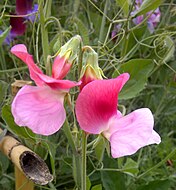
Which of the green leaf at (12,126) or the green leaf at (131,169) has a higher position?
the green leaf at (12,126)

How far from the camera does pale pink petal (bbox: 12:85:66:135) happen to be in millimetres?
549

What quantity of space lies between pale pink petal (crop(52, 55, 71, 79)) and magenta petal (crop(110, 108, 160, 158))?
8 cm

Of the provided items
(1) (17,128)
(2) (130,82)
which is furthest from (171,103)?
(1) (17,128)

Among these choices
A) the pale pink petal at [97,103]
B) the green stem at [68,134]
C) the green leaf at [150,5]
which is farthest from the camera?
the green leaf at [150,5]

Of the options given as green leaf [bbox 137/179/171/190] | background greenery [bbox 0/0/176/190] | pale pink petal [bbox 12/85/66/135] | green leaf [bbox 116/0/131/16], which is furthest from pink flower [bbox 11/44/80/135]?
green leaf [bbox 137/179/171/190]

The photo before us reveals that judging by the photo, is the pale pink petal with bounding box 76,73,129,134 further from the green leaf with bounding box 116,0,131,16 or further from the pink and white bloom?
the green leaf with bounding box 116,0,131,16

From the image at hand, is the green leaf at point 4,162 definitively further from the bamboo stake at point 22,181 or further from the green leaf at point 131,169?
the green leaf at point 131,169

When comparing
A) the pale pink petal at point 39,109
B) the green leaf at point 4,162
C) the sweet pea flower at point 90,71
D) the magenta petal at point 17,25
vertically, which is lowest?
the green leaf at point 4,162

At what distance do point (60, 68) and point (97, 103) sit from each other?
61mm

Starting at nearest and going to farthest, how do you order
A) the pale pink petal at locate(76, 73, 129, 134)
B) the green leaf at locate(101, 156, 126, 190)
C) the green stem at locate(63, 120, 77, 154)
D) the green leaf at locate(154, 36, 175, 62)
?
the pale pink petal at locate(76, 73, 129, 134) → the green stem at locate(63, 120, 77, 154) → the green leaf at locate(101, 156, 126, 190) → the green leaf at locate(154, 36, 175, 62)

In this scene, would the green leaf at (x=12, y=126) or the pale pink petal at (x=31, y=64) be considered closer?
the pale pink petal at (x=31, y=64)

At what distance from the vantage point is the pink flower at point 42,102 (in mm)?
549

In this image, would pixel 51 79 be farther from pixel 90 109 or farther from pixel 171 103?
pixel 171 103

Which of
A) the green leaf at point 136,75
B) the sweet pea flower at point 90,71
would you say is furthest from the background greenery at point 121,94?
the sweet pea flower at point 90,71
